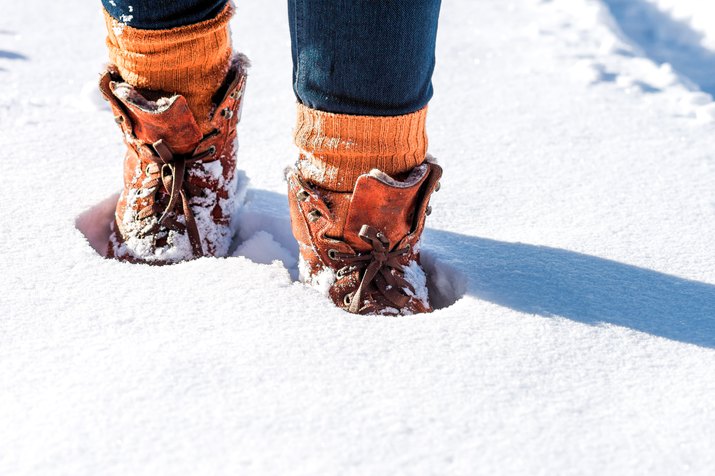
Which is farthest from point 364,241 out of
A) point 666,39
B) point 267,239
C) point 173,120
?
point 666,39

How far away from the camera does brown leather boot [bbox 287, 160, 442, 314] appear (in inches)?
49.9

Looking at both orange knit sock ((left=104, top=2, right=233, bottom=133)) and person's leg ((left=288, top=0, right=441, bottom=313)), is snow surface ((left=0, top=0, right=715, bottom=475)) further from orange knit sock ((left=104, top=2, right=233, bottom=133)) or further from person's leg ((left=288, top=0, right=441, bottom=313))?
orange knit sock ((left=104, top=2, right=233, bottom=133))

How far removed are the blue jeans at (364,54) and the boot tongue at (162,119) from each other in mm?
241

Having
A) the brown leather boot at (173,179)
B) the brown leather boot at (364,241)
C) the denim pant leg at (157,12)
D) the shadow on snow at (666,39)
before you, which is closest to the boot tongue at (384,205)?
the brown leather boot at (364,241)

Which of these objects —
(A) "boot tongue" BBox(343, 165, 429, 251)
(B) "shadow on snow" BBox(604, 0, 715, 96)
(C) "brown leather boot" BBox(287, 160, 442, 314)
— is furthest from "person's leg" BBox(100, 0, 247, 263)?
(B) "shadow on snow" BBox(604, 0, 715, 96)

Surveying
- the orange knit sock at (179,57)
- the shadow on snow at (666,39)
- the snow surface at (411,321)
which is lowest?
the snow surface at (411,321)

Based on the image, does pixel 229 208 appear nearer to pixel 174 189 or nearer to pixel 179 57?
pixel 174 189

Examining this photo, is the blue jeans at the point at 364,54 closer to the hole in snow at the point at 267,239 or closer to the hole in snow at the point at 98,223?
the hole in snow at the point at 267,239

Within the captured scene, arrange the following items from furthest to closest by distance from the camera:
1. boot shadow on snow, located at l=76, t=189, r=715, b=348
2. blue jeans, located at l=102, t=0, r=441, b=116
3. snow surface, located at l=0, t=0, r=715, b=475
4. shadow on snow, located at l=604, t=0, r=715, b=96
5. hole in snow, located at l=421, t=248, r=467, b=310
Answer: shadow on snow, located at l=604, t=0, r=715, b=96
hole in snow, located at l=421, t=248, r=467, b=310
boot shadow on snow, located at l=76, t=189, r=715, b=348
blue jeans, located at l=102, t=0, r=441, b=116
snow surface, located at l=0, t=0, r=715, b=475

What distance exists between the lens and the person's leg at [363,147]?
114 cm

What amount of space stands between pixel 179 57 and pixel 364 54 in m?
0.38

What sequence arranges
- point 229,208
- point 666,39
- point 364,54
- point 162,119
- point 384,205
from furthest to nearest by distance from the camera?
point 666,39 < point 229,208 < point 162,119 < point 384,205 < point 364,54

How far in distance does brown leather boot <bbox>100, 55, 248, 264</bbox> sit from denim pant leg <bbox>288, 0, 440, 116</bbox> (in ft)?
0.91

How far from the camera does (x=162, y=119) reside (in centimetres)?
135
